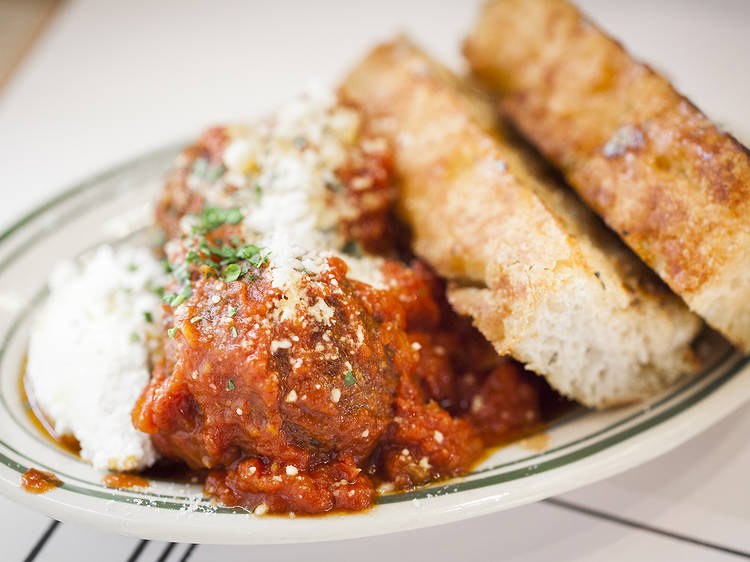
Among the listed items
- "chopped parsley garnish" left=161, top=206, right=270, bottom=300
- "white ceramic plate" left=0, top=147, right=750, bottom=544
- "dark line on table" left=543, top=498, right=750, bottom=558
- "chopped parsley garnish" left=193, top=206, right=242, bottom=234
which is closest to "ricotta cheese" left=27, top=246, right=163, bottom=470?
"white ceramic plate" left=0, top=147, right=750, bottom=544

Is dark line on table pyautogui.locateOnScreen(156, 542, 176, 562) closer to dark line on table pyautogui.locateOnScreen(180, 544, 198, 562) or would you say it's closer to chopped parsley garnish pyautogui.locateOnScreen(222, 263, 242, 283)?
dark line on table pyautogui.locateOnScreen(180, 544, 198, 562)

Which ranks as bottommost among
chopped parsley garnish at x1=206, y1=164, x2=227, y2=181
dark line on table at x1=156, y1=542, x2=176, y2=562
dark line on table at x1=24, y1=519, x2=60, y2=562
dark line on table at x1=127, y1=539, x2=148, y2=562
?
dark line on table at x1=24, y1=519, x2=60, y2=562

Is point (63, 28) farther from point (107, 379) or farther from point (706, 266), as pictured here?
point (706, 266)

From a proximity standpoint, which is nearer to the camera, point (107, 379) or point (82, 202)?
point (107, 379)

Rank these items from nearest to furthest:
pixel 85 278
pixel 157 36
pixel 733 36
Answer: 1. pixel 85 278
2. pixel 733 36
3. pixel 157 36

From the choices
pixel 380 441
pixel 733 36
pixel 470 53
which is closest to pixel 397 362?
pixel 380 441

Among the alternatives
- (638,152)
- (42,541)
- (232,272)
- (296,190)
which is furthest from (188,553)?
(638,152)
